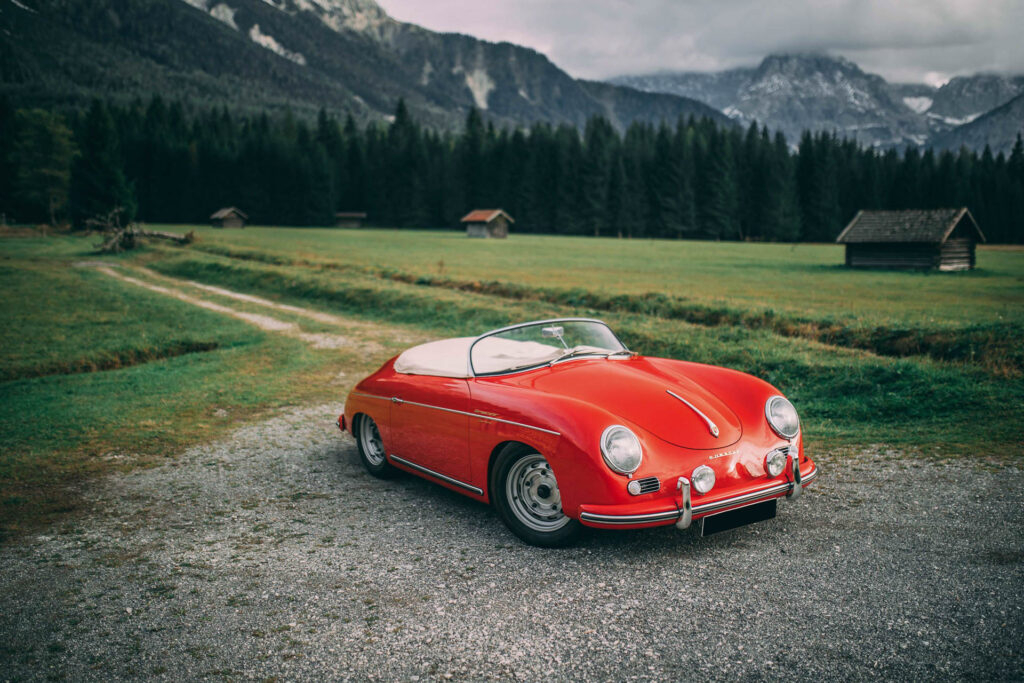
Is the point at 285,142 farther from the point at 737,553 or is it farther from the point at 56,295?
the point at 737,553

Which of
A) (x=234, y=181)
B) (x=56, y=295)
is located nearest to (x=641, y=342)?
(x=56, y=295)

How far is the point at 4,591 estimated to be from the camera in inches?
153

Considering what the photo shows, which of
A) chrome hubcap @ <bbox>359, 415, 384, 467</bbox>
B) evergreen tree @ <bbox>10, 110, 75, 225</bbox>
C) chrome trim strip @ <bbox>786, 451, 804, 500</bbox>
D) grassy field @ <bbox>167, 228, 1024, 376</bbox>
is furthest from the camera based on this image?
evergreen tree @ <bbox>10, 110, 75, 225</bbox>

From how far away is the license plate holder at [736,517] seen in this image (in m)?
4.14

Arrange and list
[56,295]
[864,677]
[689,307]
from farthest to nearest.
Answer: [56,295] < [689,307] < [864,677]

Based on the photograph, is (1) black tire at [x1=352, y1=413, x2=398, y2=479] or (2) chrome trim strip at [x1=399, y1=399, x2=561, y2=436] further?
(1) black tire at [x1=352, y1=413, x2=398, y2=479]

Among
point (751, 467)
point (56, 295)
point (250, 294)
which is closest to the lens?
point (751, 467)

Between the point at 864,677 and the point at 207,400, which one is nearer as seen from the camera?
the point at 864,677

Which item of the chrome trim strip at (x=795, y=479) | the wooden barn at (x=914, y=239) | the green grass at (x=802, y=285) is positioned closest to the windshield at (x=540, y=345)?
the chrome trim strip at (x=795, y=479)

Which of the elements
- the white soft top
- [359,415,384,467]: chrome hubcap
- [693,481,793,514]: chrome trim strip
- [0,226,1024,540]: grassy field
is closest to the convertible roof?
the white soft top

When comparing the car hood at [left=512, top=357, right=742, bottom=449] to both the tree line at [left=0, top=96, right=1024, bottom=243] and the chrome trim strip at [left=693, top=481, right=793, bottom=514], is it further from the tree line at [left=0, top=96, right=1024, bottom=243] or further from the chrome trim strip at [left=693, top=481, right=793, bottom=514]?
the tree line at [left=0, top=96, right=1024, bottom=243]

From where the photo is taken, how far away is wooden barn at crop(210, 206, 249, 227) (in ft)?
269

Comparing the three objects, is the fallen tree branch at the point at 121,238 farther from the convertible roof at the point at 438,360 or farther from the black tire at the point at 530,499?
the black tire at the point at 530,499

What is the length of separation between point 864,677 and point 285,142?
10619 cm
